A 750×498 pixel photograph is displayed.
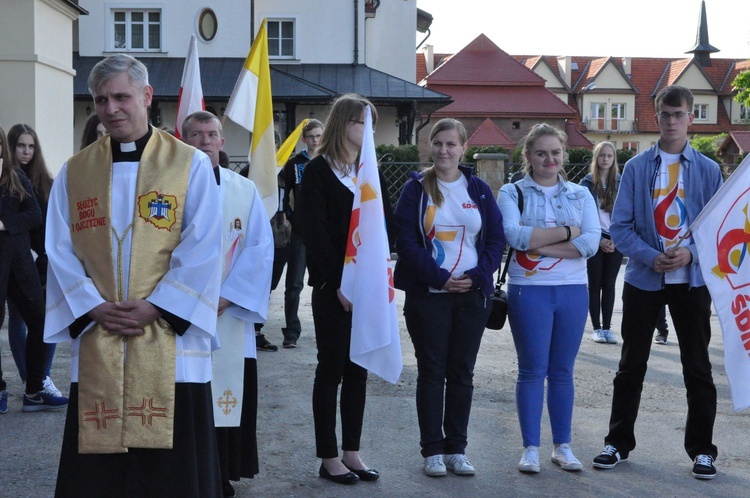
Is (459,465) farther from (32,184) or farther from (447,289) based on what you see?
(32,184)

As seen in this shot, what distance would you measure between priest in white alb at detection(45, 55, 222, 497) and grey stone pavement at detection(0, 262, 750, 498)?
4.29 feet

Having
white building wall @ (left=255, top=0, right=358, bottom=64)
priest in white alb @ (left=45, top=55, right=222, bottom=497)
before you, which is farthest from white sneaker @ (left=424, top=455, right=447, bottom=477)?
white building wall @ (left=255, top=0, right=358, bottom=64)

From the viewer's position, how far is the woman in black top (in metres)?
5.57

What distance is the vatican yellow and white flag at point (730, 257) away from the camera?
557cm

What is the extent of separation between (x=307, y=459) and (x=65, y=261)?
233 cm

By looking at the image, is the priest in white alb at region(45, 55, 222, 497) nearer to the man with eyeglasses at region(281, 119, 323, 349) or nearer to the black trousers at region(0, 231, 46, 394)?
the black trousers at region(0, 231, 46, 394)

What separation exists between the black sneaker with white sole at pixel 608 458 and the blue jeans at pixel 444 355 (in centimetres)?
78

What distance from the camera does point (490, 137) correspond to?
61.5m

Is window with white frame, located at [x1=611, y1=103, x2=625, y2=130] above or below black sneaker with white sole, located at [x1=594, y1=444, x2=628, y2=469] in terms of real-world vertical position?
above

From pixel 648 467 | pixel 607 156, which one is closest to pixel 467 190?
pixel 648 467

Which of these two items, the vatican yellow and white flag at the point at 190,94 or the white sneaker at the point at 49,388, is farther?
the vatican yellow and white flag at the point at 190,94

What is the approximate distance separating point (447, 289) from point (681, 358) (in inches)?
56.7

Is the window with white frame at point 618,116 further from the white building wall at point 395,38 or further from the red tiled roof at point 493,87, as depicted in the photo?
the white building wall at point 395,38

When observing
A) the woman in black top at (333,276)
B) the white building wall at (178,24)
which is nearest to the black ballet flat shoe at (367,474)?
the woman in black top at (333,276)
